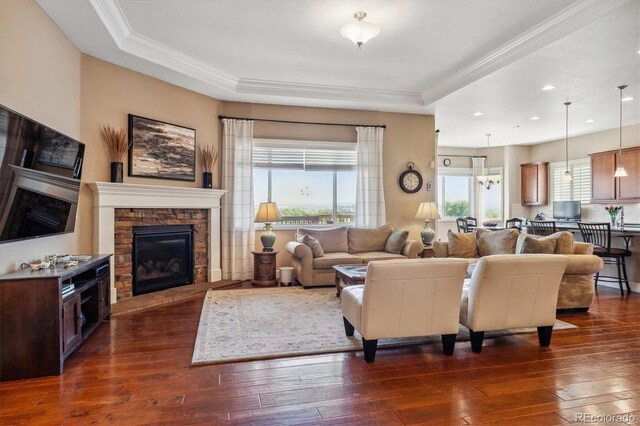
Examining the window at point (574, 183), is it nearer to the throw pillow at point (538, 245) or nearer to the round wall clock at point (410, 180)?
the round wall clock at point (410, 180)

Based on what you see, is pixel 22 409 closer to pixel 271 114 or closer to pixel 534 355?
pixel 534 355

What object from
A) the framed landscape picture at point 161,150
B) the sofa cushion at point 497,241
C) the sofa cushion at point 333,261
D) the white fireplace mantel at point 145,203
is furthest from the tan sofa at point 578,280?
the framed landscape picture at point 161,150

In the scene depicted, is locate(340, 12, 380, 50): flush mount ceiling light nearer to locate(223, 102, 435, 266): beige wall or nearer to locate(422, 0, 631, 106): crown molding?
locate(422, 0, 631, 106): crown molding

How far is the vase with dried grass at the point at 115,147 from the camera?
4543 millimetres

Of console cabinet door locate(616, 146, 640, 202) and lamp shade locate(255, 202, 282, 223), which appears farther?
console cabinet door locate(616, 146, 640, 202)

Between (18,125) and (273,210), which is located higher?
(18,125)

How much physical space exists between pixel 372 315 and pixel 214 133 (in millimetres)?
4296

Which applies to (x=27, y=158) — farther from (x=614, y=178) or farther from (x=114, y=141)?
(x=614, y=178)

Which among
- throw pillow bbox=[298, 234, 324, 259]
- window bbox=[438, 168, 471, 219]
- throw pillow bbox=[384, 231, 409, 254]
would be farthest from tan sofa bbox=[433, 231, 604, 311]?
window bbox=[438, 168, 471, 219]

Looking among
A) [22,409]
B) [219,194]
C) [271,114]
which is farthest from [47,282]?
[271,114]

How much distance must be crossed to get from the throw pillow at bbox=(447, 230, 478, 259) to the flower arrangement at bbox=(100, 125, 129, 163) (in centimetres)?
471

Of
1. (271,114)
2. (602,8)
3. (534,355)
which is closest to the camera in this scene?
(534,355)

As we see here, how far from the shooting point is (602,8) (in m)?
3.37

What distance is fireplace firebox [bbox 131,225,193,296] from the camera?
4898 mm
